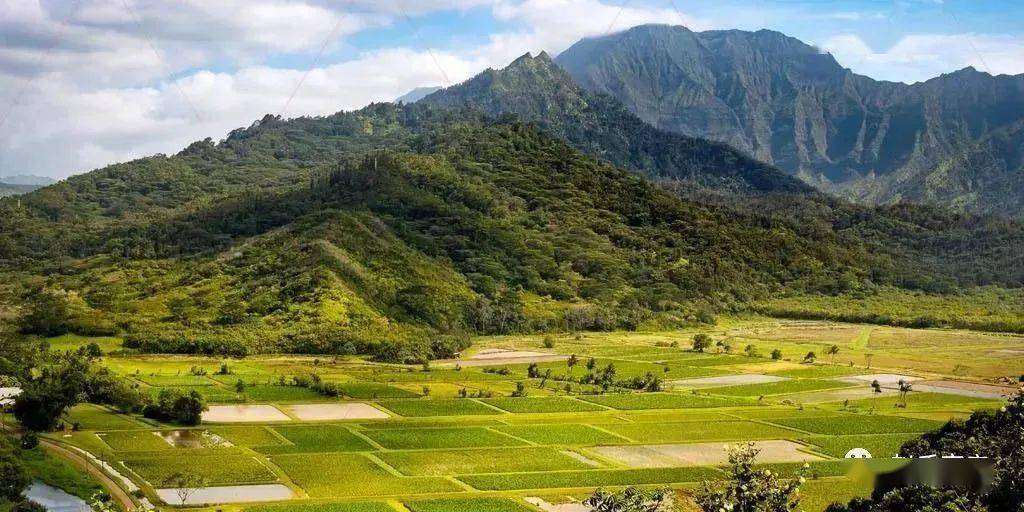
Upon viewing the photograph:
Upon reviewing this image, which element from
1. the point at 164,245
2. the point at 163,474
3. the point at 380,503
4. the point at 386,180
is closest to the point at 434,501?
the point at 380,503

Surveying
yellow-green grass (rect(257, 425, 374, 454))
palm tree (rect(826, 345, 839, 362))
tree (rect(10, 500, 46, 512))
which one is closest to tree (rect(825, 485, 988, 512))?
yellow-green grass (rect(257, 425, 374, 454))

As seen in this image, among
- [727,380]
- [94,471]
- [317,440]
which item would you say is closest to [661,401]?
[727,380]

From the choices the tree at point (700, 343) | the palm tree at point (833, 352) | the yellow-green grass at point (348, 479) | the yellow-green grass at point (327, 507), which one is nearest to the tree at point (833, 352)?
the palm tree at point (833, 352)

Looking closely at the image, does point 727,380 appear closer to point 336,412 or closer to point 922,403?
point 922,403

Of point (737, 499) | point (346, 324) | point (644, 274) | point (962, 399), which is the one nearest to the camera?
point (737, 499)

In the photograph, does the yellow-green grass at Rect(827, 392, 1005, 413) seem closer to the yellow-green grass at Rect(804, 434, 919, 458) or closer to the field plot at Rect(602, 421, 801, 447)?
the yellow-green grass at Rect(804, 434, 919, 458)

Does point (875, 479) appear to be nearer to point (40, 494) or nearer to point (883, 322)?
point (40, 494)
